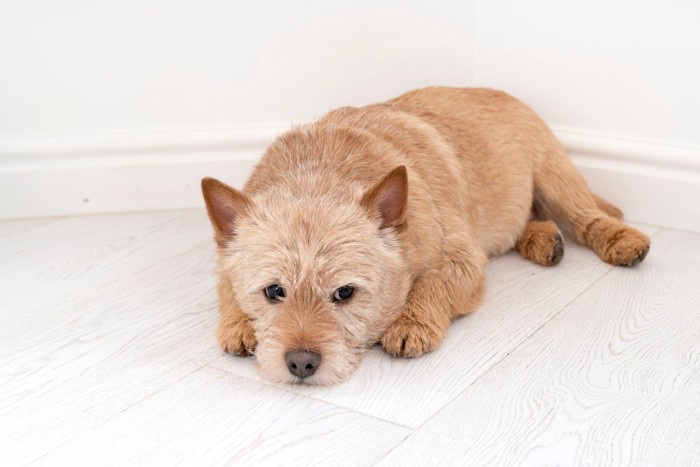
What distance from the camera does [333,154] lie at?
9.00 feet

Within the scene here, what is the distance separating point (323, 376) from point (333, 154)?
0.76 meters

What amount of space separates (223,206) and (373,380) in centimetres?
68

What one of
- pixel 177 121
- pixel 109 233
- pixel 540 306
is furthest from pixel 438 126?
pixel 109 233

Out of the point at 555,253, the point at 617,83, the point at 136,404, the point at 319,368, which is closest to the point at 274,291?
the point at 319,368

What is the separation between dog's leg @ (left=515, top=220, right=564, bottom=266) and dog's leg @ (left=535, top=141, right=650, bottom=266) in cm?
10

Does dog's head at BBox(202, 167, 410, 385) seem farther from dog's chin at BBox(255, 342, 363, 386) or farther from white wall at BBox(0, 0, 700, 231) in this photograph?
white wall at BBox(0, 0, 700, 231)

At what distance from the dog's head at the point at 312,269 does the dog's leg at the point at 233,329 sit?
0.07 metres

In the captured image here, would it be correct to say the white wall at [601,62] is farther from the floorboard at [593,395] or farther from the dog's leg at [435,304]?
the dog's leg at [435,304]

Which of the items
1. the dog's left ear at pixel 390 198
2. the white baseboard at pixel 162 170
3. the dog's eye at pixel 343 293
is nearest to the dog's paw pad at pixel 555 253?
the white baseboard at pixel 162 170

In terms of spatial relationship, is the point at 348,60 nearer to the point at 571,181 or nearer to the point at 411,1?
the point at 411,1

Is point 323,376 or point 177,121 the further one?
point 177,121

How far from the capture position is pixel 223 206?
2521mm

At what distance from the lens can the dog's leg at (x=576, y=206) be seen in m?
3.31

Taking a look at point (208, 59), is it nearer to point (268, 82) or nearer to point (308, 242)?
point (268, 82)
